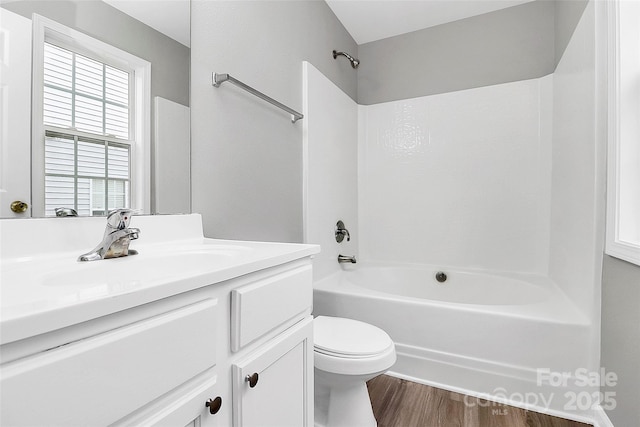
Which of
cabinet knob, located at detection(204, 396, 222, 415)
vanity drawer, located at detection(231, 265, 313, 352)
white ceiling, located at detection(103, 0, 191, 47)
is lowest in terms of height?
cabinet knob, located at detection(204, 396, 222, 415)

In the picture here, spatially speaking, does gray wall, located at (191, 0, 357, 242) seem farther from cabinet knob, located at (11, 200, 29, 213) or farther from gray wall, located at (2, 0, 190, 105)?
cabinet knob, located at (11, 200, 29, 213)

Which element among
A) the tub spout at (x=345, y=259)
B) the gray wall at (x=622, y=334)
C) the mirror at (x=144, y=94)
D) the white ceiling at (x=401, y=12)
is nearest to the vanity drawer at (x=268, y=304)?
the mirror at (x=144, y=94)

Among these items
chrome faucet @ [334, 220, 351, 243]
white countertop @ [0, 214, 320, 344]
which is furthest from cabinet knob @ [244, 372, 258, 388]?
chrome faucet @ [334, 220, 351, 243]

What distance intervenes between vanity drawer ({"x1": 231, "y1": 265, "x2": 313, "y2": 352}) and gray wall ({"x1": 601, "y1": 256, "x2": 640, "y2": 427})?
118 cm

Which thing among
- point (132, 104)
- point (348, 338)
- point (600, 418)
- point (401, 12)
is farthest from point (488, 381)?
point (401, 12)

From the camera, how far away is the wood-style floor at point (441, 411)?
1420 millimetres

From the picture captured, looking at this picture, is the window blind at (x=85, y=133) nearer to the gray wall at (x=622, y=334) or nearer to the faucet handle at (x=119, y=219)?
the faucet handle at (x=119, y=219)

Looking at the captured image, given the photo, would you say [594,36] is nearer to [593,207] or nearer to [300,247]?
[593,207]

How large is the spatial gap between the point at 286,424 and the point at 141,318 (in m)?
0.59

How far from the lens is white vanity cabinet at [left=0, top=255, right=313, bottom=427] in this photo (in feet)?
1.26

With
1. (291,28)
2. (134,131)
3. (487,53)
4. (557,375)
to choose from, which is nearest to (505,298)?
(557,375)

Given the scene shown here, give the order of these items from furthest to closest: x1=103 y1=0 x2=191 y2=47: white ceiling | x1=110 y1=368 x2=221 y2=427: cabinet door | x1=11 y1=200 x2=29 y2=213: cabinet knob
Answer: x1=103 y1=0 x2=191 y2=47: white ceiling < x1=11 y1=200 x2=29 y2=213: cabinet knob < x1=110 y1=368 x2=221 y2=427: cabinet door

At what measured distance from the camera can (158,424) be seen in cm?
52

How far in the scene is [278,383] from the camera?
838mm
